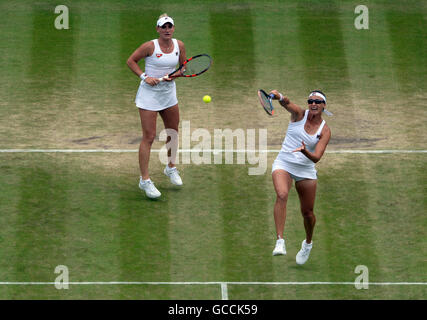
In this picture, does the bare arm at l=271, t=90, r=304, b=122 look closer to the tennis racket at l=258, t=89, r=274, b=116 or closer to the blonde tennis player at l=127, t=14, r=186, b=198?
the tennis racket at l=258, t=89, r=274, b=116

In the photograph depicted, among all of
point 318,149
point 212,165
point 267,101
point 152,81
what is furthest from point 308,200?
point 212,165

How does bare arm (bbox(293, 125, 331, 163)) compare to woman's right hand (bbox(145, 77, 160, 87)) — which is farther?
woman's right hand (bbox(145, 77, 160, 87))

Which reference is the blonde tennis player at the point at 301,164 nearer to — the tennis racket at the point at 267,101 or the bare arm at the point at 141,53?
the tennis racket at the point at 267,101

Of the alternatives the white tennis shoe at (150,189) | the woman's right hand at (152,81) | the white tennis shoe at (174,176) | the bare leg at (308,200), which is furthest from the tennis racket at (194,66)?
the bare leg at (308,200)

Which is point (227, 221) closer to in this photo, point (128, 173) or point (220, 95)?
point (128, 173)

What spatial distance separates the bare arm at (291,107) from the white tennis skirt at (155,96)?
2643mm

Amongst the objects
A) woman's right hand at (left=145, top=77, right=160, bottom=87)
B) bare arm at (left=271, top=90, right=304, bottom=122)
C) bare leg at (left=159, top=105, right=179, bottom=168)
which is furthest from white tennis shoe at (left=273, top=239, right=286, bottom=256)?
woman's right hand at (left=145, top=77, right=160, bottom=87)

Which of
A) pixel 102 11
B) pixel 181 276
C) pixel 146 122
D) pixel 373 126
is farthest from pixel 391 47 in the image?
pixel 181 276

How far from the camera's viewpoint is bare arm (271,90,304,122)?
577 inches

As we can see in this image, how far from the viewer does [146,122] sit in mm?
16766

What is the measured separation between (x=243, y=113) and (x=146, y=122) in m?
3.86

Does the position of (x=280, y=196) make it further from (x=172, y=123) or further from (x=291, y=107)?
(x=172, y=123)

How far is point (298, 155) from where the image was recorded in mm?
14805

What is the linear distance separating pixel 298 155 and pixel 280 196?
2.14 ft
